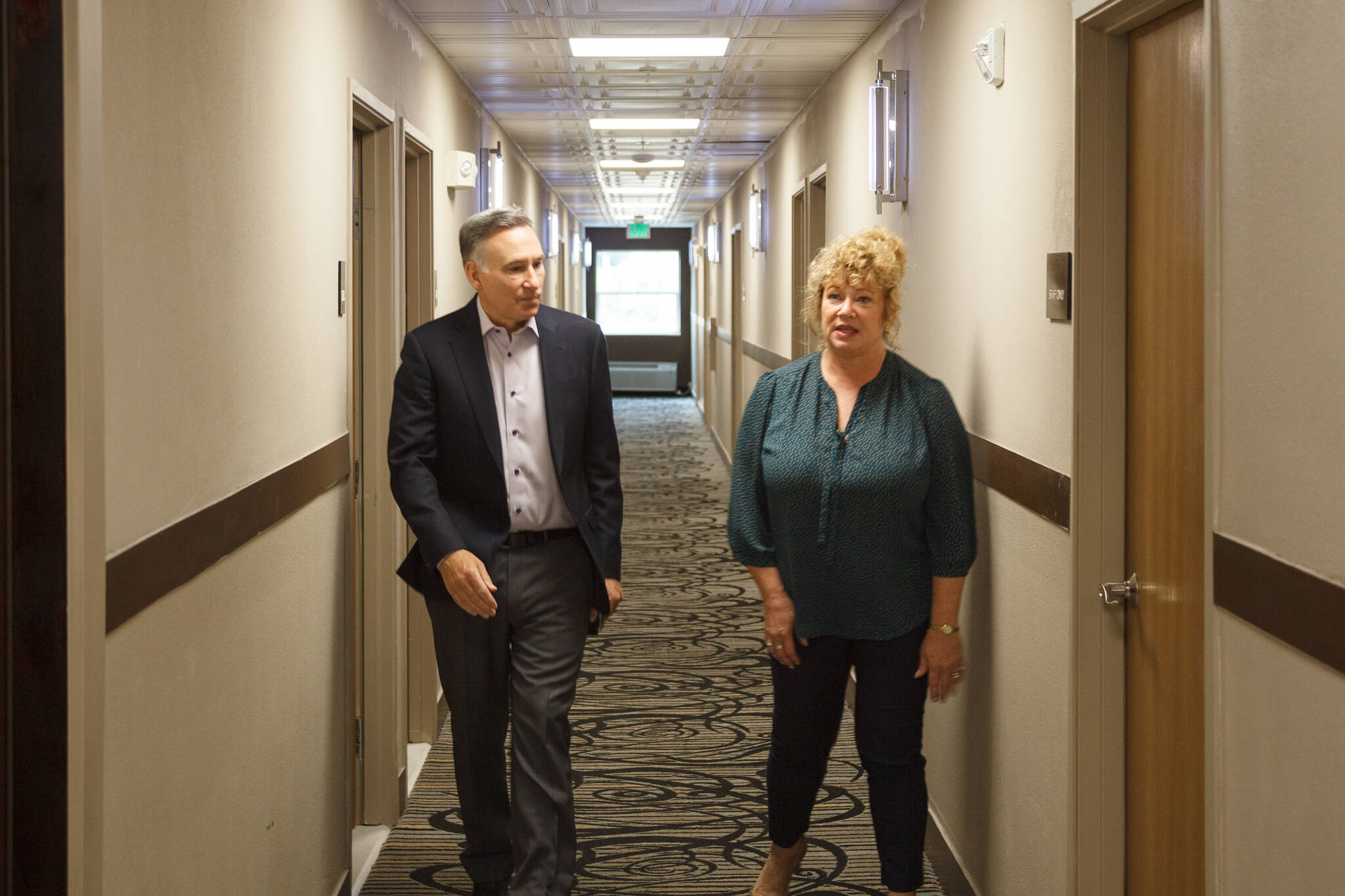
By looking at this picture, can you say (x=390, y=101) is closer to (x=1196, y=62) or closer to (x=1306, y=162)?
(x=1196, y=62)

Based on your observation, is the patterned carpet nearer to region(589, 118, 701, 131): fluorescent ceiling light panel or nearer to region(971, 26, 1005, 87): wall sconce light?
region(971, 26, 1005, 87): wall sconce light

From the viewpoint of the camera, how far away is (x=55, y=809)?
1.66 m

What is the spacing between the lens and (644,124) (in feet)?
26.5

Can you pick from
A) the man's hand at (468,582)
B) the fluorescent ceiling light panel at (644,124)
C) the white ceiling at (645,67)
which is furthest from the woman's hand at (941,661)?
the fluorescent ceiling light panel at (644,124)

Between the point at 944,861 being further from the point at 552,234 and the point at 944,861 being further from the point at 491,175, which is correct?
the point at 552,234

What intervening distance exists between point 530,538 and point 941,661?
3.27ft

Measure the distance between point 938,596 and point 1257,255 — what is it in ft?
4.53

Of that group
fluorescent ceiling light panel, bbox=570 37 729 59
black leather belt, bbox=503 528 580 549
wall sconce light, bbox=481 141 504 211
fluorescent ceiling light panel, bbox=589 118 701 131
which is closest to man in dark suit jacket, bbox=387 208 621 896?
black leather belt, bbox=503 528 580 549

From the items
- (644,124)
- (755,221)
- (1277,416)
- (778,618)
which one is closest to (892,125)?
(778,618)

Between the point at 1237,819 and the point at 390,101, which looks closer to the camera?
the point at 1237,819

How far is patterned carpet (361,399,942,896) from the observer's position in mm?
3607

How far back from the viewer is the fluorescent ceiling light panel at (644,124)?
25.8ft

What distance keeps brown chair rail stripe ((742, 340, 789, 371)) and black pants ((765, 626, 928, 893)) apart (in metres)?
4.10

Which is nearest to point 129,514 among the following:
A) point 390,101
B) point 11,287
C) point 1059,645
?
point 11,287
